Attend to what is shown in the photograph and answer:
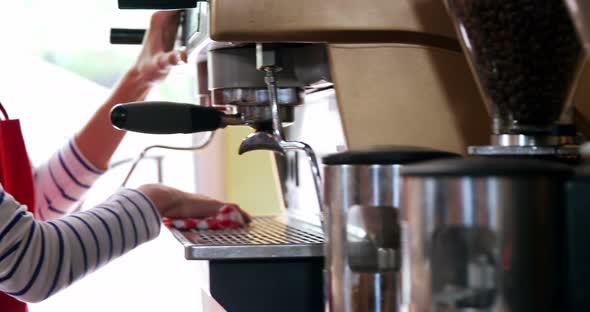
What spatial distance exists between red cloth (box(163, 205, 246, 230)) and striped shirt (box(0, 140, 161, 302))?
0.03 meters

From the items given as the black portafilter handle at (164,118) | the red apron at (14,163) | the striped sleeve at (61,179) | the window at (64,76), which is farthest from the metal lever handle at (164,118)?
the window at (64,76)

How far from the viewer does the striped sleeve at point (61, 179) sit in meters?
1.23

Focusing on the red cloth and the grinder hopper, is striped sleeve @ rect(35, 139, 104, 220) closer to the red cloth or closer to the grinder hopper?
the red cloth

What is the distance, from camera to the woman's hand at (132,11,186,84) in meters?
0.96

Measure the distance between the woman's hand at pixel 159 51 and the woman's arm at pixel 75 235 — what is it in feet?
0.50

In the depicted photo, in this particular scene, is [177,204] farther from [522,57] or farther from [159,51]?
[522,57]

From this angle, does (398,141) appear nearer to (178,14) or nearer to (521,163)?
(521,163)

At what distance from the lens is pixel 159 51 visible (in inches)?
41.3

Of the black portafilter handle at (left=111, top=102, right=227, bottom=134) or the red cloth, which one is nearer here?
the black portafilter handle at (left=111, top=102, right=227, bottom=134)

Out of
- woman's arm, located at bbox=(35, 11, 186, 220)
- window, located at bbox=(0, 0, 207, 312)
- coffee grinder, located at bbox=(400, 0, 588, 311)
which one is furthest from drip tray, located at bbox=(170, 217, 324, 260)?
window, located at bbox=(0, 0, 207, 312)

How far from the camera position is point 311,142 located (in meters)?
0.88

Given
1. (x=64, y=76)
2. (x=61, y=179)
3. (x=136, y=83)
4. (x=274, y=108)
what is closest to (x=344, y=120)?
(x=274, y=108)

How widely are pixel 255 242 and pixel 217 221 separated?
18 cm

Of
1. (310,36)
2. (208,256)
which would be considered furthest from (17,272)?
(310,36)
